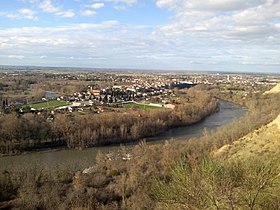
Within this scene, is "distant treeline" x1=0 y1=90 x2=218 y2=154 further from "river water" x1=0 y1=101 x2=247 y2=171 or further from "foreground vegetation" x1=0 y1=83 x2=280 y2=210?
"foreground vegetation" x1=0 y1=83 x2=280 y2=210

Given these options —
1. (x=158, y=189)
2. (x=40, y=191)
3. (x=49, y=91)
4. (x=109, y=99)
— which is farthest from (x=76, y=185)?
(x=49, y=91)

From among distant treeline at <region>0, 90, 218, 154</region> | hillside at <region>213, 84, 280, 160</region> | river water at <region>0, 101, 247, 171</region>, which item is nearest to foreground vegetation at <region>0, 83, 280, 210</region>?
hillside at <region>213, 84, 280, 160</region>

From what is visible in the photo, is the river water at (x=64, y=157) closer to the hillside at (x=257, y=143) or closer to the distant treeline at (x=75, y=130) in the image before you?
the distant treeline at (x=75, y=130)

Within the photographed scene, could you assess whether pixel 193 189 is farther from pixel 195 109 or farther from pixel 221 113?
pixel 221 113

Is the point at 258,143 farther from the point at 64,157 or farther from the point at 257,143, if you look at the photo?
the point at 64,157

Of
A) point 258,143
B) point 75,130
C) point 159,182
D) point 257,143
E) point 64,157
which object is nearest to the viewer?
point 159,182

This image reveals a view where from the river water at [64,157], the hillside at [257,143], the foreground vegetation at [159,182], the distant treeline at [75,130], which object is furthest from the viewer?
the distant treeline at [75,130]

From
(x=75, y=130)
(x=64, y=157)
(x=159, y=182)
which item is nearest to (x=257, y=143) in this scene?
(x=64, y=157)

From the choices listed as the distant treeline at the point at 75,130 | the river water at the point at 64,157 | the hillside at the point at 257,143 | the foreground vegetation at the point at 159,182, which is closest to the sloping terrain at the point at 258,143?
the hillside at the point at 257,143
